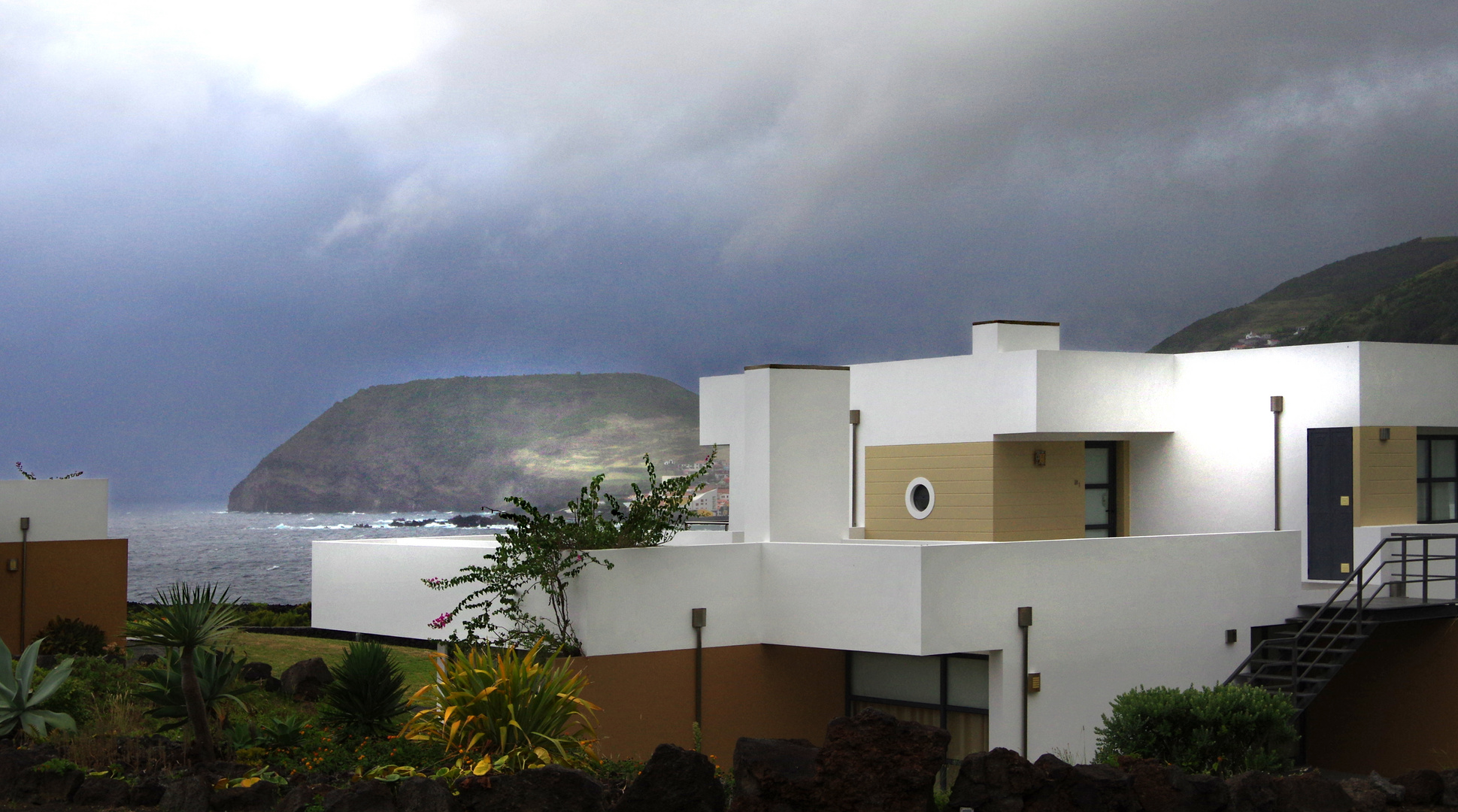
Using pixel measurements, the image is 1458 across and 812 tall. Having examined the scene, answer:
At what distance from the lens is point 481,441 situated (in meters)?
107

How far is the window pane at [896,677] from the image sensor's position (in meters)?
13.8

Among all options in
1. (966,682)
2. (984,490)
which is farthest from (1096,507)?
(966,682)

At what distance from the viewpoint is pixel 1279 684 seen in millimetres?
14562

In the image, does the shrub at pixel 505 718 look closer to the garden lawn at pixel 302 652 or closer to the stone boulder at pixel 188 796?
the stone boulder at pixel 188 796

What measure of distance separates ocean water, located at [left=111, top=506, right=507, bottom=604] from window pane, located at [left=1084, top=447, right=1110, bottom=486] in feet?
195

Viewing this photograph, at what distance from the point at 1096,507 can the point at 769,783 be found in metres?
12.3

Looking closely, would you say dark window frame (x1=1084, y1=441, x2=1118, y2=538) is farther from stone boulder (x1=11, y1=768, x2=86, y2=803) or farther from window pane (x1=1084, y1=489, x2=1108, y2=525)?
stone boulder (x1=11, y1=768, x2=86, y2=803)

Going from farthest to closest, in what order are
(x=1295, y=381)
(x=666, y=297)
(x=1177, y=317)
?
(x=666, y=297) → (x=1177, y=317) → (x=1295, y=381)

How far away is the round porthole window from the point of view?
18.7 meters

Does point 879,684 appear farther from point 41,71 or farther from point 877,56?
point 41,71

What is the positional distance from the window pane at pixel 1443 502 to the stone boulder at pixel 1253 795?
10.5 meters

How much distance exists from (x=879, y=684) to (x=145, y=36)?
310 ft

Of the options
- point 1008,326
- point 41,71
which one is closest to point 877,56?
point 1008,326

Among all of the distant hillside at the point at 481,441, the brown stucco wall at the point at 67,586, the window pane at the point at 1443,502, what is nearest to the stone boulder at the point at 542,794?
the brown stucco wall at the point at 67,586
